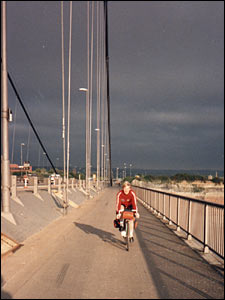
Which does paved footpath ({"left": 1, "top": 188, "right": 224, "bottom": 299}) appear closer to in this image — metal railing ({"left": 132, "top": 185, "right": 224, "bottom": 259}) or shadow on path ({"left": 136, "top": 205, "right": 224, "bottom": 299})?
shadow on path ({"left": 136, "top": 205, "right": 224, "bottom": 299})

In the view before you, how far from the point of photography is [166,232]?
12.1m

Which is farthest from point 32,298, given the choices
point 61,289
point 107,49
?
point 107,49

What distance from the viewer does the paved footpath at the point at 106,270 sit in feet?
17.7

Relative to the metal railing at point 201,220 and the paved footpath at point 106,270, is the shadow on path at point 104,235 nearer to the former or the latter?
the paved footpath at point 106,270

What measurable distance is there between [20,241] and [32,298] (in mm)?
4635

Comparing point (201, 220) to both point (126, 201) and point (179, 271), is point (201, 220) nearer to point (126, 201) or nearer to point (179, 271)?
point (126, 201)

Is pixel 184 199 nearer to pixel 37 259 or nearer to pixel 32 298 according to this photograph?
pixel 37 259

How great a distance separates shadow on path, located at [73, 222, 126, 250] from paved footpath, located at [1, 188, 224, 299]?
1.1 inches

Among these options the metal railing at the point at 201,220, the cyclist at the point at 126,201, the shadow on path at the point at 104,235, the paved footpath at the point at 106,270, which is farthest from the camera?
the shadow on path at the point at 104,235

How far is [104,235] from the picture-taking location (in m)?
11.5

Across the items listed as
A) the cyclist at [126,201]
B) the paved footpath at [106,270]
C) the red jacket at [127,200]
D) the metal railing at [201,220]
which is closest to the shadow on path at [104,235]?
the paved footpath at [106,270]

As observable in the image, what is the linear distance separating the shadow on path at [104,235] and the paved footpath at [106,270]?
29 millimetres

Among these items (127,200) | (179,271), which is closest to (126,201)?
(127,200)

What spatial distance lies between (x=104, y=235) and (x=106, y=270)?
4671mm
